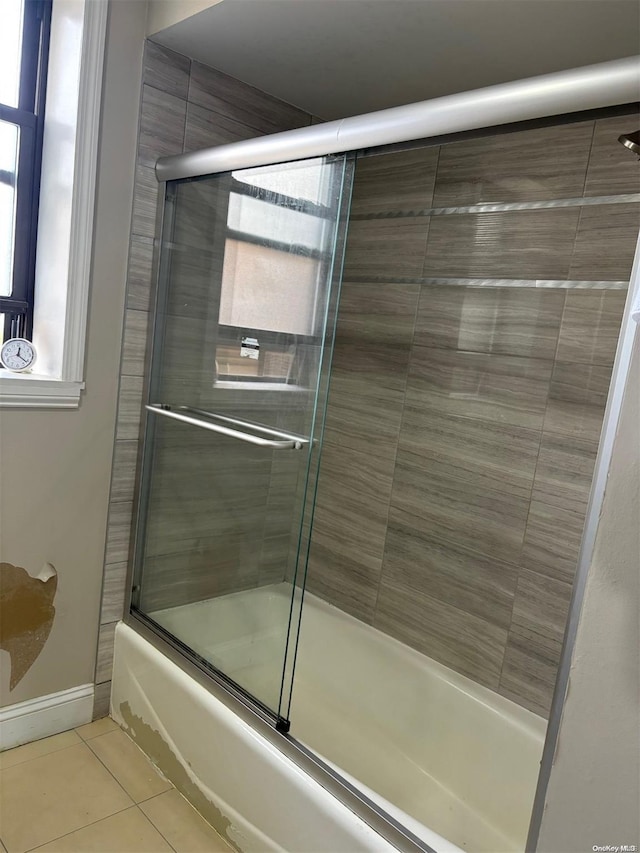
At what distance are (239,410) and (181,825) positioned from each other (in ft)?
3.66

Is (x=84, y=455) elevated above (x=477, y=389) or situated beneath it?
situated beneath

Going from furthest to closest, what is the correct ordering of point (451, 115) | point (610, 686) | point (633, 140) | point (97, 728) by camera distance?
point (97, 728)
point (451, 115)
point (633, 140)
point (610, 686)

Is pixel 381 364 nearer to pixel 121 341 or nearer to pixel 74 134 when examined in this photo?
pixel 121 341

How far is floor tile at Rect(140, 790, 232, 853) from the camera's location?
1.60 meters

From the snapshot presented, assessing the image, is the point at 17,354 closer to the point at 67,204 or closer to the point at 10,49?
the point at 67,204

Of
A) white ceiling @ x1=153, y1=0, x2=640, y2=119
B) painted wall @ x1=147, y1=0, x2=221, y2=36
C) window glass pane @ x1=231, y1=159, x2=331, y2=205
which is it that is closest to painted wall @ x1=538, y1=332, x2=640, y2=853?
window glass pane @ x1=231, y1=159, x2=331, y2=205

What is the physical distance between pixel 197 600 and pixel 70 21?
1.69m

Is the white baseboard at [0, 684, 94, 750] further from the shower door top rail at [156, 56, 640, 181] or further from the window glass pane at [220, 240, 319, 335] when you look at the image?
the shower door top rail at [156, 56, 640, 181]

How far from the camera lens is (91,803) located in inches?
66.6

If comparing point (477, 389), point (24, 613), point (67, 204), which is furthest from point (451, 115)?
point (24, 613)

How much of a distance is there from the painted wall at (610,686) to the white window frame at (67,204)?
153cm

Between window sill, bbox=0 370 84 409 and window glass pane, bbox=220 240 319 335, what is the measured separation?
0.49m

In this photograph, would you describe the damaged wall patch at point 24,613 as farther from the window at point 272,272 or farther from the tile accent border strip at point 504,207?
the tile accent border strip at point 504,207

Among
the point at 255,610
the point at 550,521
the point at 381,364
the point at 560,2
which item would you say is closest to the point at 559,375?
the point at 550,521
